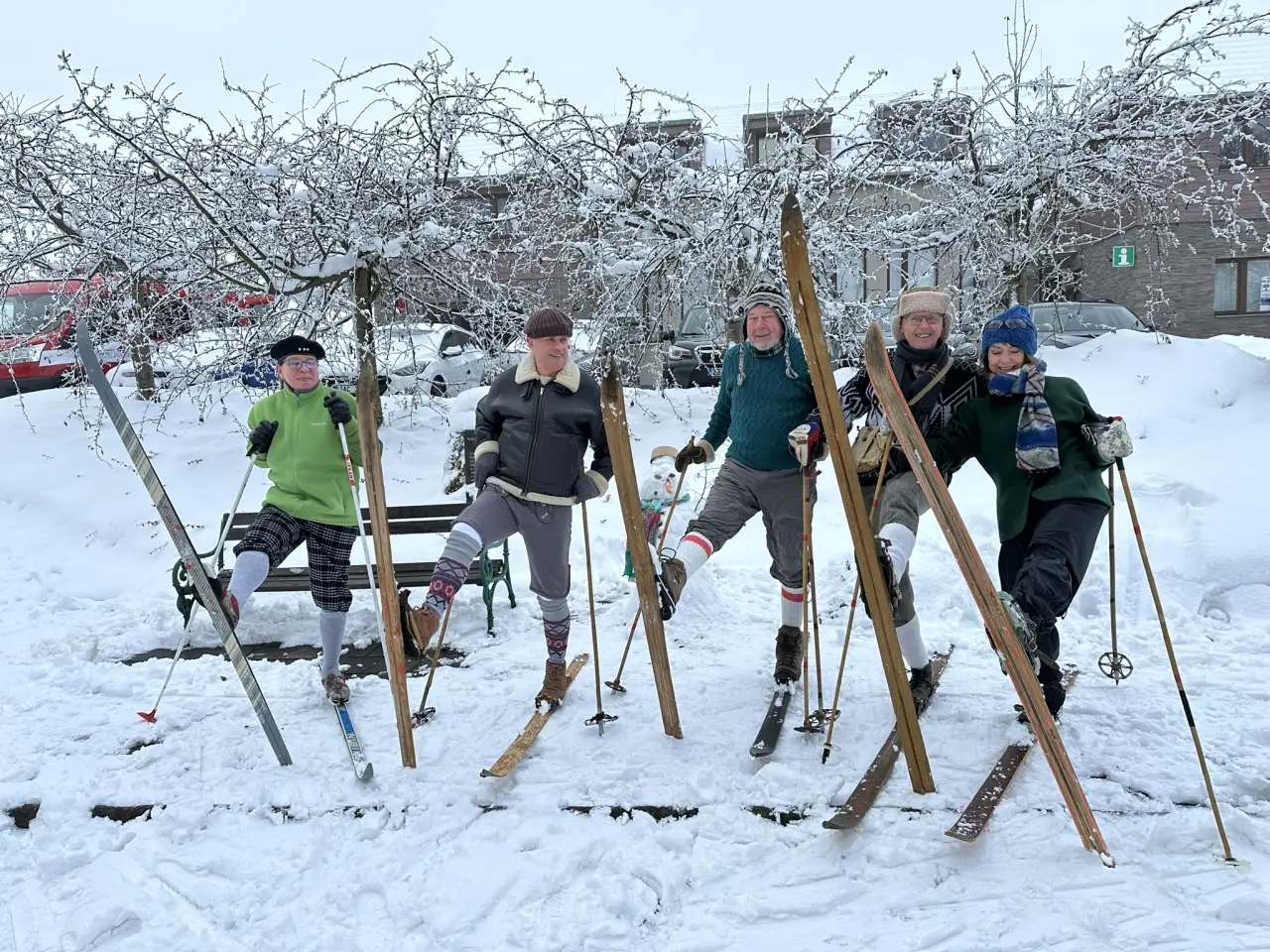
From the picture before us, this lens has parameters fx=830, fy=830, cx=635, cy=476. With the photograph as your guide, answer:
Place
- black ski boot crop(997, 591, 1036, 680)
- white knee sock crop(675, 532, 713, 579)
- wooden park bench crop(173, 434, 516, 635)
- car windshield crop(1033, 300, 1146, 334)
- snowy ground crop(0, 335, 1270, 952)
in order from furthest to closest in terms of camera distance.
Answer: car windshield crop(1033, 300, 1146, 334)
wooden park bench crop(173, 434, 516, 635)
white knee sock crop(675, 532, 713, 579)
black ski boot crop(997, 591, 1036, 680)
snowy ground crop(0, 335, 1270, 952)

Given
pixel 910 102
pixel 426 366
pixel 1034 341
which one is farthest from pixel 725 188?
pixel 1034 341

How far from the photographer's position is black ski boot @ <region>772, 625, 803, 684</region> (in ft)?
12.1

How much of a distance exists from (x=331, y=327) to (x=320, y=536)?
12.6 feet

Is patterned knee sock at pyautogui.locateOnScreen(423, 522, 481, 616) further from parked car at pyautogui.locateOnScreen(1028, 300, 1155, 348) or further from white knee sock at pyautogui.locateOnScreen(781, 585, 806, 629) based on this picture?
parked car at pyautogui.locateOnScreen(1028, 300, 1155, 348)

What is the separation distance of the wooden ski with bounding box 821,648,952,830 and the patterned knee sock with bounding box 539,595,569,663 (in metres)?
1.41

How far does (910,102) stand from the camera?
7500mm

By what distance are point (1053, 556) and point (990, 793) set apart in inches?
31.8

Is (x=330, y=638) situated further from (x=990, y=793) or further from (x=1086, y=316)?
(x=1086, y=316)

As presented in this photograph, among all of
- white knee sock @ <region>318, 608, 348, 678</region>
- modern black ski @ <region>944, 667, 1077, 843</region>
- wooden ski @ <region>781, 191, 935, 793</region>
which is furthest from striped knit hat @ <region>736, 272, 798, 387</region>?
white knee sock @ <region>318, 608, 348, 678</region>

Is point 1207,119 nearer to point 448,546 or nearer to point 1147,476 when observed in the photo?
point 1147,476

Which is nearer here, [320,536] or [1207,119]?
[320,536]

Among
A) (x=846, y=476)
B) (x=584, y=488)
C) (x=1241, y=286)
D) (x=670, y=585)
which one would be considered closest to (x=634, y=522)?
(x=670, y=585)

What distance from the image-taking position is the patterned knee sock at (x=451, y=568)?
3.13m

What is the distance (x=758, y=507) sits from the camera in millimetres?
3646
